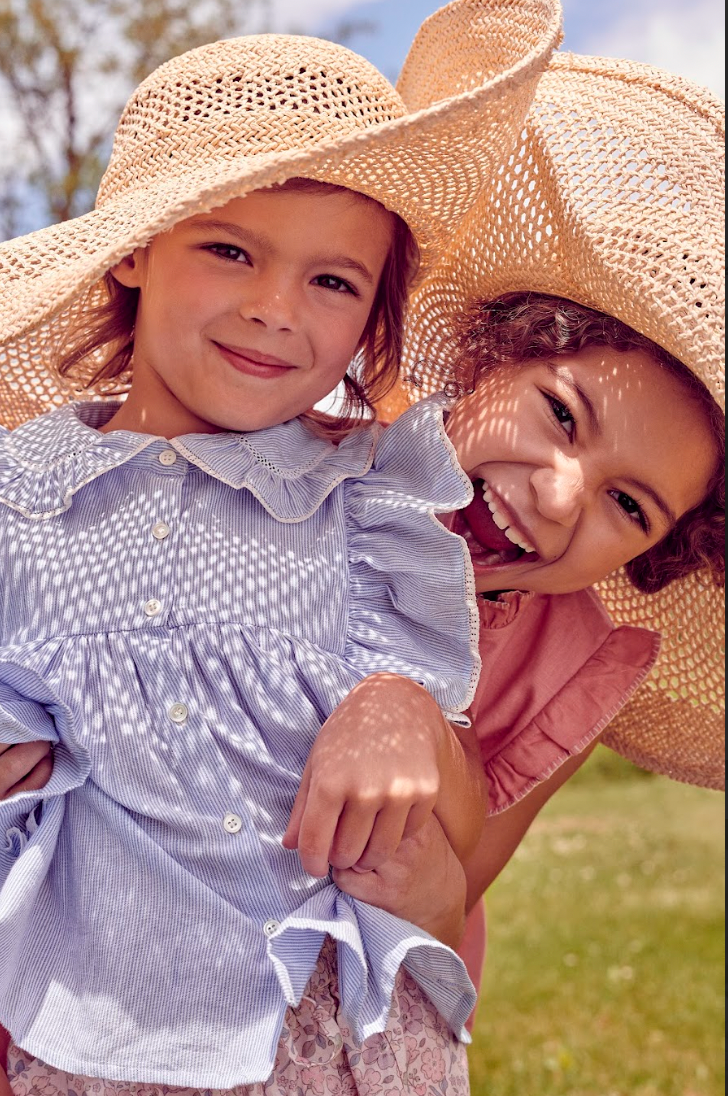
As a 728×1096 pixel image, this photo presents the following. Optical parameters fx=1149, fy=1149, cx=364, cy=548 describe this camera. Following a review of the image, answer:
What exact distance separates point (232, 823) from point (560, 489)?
0.73 meters

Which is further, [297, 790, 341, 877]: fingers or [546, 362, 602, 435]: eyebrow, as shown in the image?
[546, 362, 602, 435]: eyebrow

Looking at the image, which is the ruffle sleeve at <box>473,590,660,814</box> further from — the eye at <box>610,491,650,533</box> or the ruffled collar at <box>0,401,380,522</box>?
the ruffled collar at <box>0,401,380,522</box>

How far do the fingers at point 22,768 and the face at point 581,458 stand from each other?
30.8 inches

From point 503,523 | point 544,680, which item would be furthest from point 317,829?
point 544,680

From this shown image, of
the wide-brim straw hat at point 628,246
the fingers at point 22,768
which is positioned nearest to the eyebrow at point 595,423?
the wide-brim straw hat at point 628,246

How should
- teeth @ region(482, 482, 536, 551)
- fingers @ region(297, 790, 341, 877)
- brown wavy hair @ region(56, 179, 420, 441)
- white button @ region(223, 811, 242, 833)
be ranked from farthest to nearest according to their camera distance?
brown wavy hair @ region(56, 179, 420, 441) < teeth @ region(482, 482, 536, 551) < white button @ region(223, 811, 242, 833) < fingers @ region(297, 790, 341, 877)

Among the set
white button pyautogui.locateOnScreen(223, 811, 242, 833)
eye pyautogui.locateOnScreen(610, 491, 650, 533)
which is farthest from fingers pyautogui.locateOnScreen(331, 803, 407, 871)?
eye pyautogui.locateOnScreen(610, 491, 650, 533)

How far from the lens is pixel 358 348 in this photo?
7.00 ft

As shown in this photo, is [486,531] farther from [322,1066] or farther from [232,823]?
[322,1066]

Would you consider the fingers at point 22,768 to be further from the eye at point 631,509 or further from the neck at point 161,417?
the eye at point 631,509

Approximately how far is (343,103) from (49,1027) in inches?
59.0

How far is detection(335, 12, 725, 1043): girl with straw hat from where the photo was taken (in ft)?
6.08

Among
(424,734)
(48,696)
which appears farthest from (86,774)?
(424,734)

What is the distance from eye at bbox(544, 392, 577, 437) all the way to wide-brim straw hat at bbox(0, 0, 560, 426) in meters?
0.38
